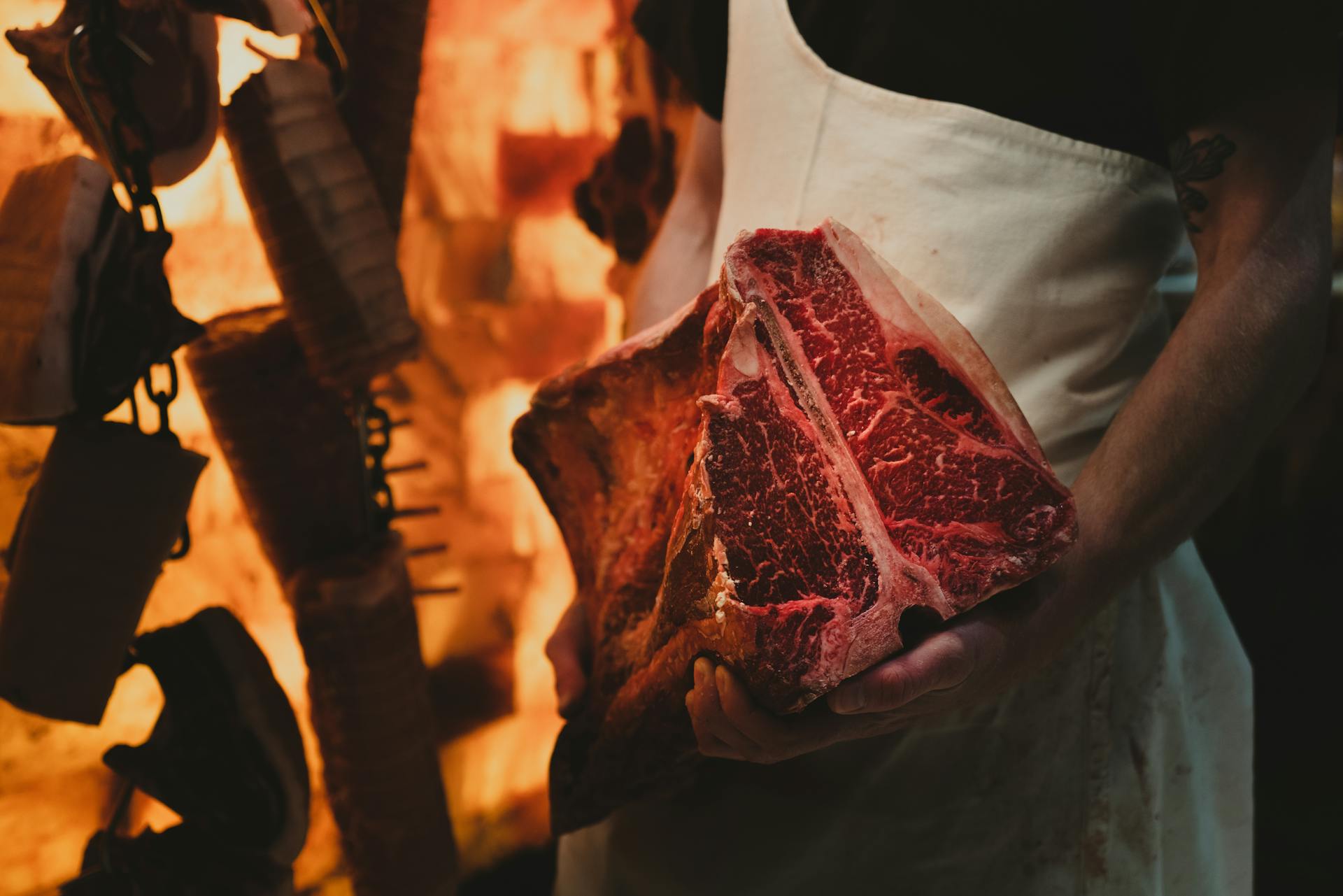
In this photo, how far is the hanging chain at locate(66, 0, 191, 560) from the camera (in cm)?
103

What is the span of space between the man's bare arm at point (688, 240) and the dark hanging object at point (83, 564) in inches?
29.3

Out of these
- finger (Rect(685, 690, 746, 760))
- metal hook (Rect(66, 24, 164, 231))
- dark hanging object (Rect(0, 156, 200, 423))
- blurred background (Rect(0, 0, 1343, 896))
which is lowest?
blurred background (Rect(0, 0, 1343, 896))

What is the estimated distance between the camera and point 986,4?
102 centimetres

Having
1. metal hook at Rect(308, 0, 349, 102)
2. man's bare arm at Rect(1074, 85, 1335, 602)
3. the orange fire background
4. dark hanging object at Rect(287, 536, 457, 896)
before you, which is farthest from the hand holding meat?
the orange fire background

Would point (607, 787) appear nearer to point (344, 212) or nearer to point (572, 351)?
point (344, 212)

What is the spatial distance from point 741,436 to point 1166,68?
2.10 ft

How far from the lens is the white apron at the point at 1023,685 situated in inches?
40.2

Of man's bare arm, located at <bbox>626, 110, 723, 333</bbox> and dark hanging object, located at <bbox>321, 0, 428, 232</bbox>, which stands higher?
dark hanging object, located at <bbox>321, 0, 428, 232</bbox>

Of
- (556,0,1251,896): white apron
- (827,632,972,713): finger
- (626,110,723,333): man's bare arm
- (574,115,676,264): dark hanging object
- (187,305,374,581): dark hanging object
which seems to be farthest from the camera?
(574,115,676,264): dark hanging object

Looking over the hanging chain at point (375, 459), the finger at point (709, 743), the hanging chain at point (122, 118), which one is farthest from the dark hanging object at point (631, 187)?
the finger at point (709, 743)

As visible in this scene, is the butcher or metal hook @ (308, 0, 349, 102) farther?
metal hook @ (308, 0, 349, 102)

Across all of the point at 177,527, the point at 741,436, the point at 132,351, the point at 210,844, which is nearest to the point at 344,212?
the point at 132,351

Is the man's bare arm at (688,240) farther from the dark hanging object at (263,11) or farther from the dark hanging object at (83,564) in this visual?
the dark hanging object at (83,564)

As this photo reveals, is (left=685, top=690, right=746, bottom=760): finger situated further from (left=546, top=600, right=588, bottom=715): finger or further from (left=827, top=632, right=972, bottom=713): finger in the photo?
(left=546, top=600, right=588, bottom=715): finger
